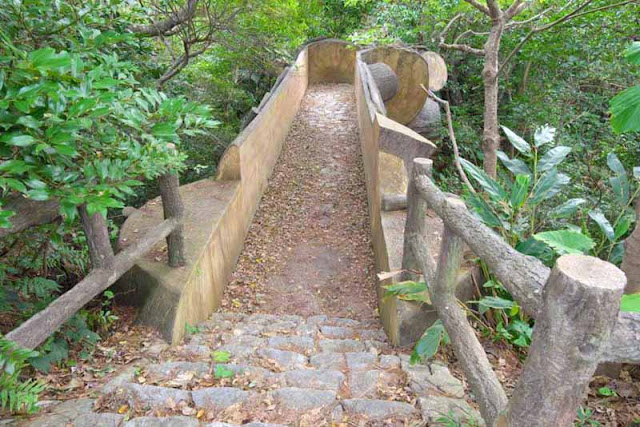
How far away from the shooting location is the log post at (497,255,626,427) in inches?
47.4

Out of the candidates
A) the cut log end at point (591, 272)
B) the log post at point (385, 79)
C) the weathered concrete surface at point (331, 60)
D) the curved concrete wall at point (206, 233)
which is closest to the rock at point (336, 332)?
the curved concrete wall at point (206, 233)

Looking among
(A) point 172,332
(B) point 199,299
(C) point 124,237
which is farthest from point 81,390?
(C) point 124,237

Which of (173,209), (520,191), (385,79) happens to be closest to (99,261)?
(173,209)

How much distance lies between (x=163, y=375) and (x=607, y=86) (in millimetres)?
9736

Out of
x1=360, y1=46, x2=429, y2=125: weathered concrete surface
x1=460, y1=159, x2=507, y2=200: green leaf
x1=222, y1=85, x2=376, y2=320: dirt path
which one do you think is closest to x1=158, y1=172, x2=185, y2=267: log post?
x1=222, y1=85, x2=376, y2=320: dirt path

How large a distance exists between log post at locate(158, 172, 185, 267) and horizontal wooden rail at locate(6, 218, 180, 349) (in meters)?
0.16

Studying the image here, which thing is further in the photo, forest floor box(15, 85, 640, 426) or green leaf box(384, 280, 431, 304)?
green leaf box(384, 280, 431, 304)

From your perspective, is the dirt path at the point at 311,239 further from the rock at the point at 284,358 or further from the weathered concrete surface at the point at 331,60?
the weathered concrete surface at the point at 331,60

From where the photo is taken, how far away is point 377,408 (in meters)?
2.31

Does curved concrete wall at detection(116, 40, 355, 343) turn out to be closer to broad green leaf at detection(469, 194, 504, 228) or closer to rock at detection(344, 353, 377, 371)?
rock at detection(344, 353, 377, 371)

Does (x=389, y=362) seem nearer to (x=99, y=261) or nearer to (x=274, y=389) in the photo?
(x=274, y=389)

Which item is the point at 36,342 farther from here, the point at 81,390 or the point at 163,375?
the point at 163,375

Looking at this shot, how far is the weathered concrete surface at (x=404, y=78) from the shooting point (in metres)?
11.5

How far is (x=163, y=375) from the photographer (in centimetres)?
266
